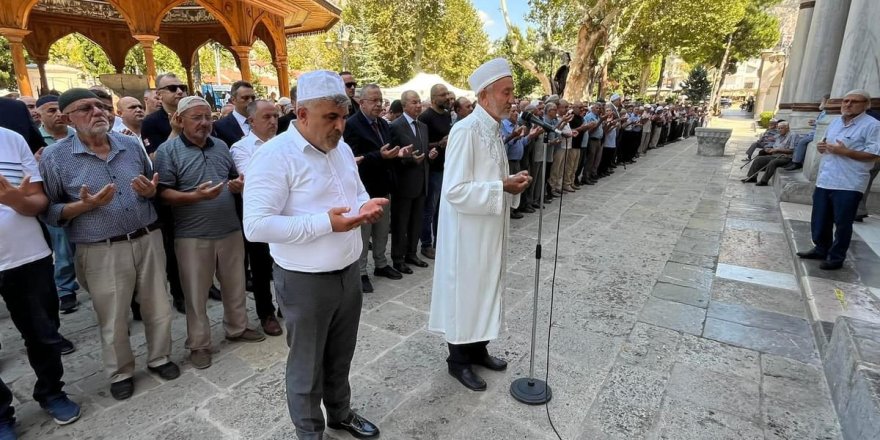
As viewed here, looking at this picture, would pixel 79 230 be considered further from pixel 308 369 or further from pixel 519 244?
pixel 519 244

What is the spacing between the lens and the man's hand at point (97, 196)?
2346mm

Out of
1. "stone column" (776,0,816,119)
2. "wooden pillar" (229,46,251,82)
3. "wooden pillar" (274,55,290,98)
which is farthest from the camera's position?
"wooden pillar" (274,55,290,98)

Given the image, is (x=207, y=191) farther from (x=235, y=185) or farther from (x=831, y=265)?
(x=831, y=265)

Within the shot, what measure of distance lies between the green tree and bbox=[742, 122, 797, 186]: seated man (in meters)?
42.6

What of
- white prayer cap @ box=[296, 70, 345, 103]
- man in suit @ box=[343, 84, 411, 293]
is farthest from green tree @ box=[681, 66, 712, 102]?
white prayer cap @ box=[296, 70, 345, 103]

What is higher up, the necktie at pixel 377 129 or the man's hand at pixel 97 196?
the necktie at pixel 377 129

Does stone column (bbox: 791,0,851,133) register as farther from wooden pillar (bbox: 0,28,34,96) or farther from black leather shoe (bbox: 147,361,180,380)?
wooden pillar (bbox: 0,28,34,96)

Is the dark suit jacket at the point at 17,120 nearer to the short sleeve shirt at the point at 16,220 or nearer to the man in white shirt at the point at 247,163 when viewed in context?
the short sleeve shirt at the point at 16,220

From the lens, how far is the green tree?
46.9 meters

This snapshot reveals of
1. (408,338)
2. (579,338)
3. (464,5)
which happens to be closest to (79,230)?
(408,338)

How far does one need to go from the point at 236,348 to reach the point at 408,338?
4.42 ft

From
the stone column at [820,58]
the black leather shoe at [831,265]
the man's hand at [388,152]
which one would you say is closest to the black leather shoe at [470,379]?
the man's hand at [388,152]

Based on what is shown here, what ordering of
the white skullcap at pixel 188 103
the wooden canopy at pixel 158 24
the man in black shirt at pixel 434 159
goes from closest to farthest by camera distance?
the white skullcap at pixel 188 103 → the man in black shirt at pixel 434 159 → the wooden canopy at pixel 158 24

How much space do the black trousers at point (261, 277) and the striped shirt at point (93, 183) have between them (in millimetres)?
959
